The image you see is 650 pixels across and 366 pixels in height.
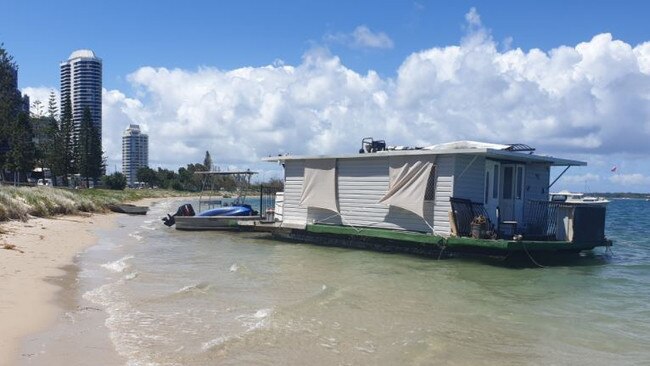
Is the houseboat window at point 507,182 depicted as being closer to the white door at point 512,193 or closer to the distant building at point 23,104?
the white door at point 512,193

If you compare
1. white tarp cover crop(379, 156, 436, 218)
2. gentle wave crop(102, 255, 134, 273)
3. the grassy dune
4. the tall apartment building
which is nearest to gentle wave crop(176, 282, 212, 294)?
Answer: gentle wave crop(102, 255, 134, 273)

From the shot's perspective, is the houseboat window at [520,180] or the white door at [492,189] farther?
the houseboat window at [520,180]

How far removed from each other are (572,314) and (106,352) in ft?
27.8

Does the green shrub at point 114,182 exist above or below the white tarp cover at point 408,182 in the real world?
below

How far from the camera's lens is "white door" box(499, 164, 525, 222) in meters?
18.8

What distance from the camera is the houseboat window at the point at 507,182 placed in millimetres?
18922

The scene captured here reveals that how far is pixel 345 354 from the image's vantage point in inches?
314

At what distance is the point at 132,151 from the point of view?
189750 millimetres

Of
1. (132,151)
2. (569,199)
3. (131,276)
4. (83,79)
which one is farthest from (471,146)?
(132,151)

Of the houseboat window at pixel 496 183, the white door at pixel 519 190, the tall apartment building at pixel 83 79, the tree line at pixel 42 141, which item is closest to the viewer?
the houseboat window at pixel 496 183

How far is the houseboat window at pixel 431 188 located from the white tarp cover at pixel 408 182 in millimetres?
115

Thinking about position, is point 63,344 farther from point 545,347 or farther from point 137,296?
point 545,347

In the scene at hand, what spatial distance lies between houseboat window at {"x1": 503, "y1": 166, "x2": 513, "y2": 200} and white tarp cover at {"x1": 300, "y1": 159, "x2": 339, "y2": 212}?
20.0ft

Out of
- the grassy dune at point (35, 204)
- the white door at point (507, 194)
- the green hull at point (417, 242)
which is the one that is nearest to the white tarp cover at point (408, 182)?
the green hull at point (417, 242)
